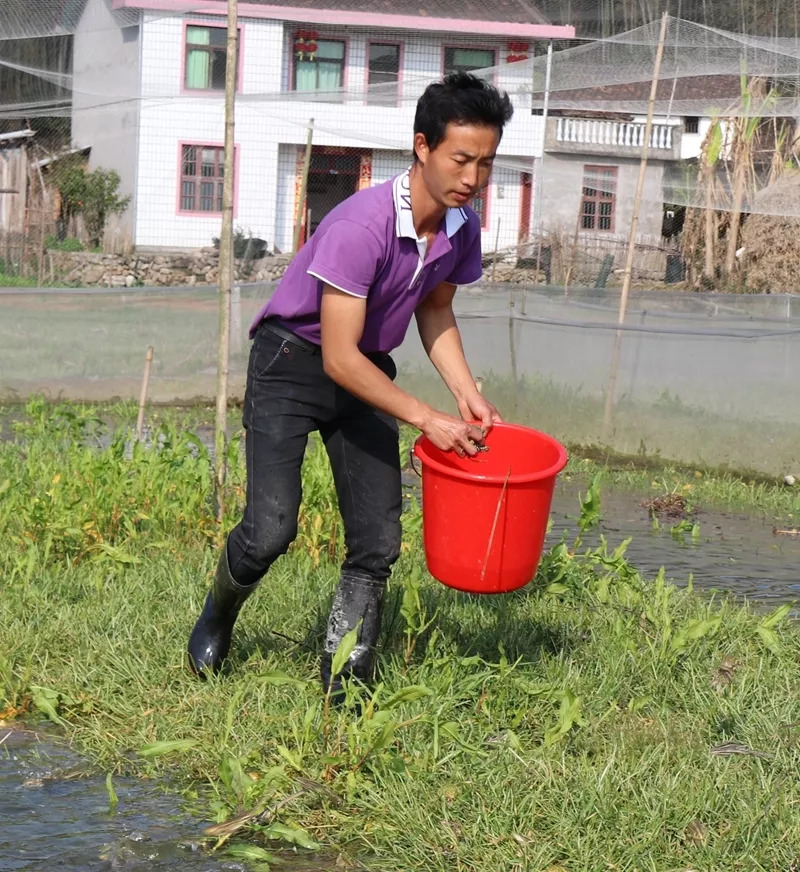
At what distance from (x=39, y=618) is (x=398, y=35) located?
18.8m

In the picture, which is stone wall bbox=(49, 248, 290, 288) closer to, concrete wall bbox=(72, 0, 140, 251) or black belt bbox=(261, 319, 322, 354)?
concrete wall bbox=(72, 0, 140, 251)

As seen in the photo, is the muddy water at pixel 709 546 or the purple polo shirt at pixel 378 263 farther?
the muddy water at pixel 709 546

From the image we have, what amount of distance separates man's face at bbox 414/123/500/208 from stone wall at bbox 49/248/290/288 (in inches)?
705

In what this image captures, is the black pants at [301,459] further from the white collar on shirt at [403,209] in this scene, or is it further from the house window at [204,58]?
the house window at [204,58]

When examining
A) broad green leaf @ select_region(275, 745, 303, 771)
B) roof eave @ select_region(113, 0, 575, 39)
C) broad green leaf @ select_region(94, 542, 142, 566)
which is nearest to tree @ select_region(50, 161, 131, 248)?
roof eave @ select_region(113, 0, 575, 39)

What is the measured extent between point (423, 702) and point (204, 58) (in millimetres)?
20974

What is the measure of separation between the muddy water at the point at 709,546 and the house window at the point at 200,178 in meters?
18.8

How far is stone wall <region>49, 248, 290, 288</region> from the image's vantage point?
73.2ft

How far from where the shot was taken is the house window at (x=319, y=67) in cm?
2564

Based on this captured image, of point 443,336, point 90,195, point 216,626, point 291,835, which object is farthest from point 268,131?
point 291,835

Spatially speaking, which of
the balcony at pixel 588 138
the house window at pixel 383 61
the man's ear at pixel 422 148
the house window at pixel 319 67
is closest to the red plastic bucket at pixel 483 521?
the man's ear at pixel 422 148

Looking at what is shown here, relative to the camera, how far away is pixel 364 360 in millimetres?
3498

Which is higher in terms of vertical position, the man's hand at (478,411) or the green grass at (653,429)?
the man's hand at (478,411)

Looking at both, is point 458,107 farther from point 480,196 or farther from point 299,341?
point 480,196
